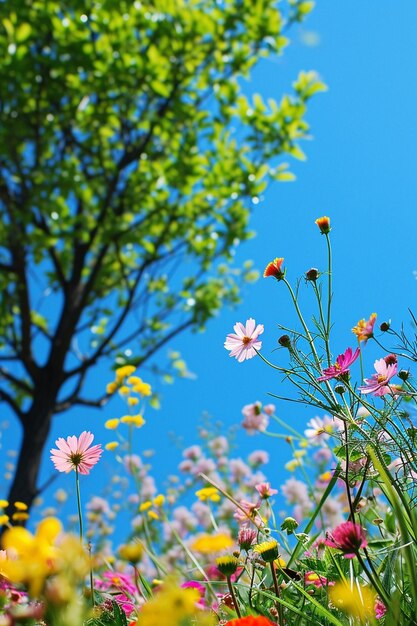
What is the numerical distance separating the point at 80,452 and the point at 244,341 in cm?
35

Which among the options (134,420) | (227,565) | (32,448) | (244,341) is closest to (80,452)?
(227,565)

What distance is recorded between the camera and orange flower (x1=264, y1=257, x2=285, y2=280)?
108 centimetres

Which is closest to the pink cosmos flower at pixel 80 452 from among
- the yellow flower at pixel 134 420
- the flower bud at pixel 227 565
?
the flower bud at pixel 227 565

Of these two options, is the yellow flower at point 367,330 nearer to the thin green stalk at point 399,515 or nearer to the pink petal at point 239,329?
the pink petal at point 239,329

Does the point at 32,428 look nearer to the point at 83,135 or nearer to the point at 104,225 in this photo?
the point at 104,225

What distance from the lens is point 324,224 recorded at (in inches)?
44.7

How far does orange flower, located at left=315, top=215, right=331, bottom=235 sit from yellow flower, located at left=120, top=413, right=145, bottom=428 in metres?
1.05

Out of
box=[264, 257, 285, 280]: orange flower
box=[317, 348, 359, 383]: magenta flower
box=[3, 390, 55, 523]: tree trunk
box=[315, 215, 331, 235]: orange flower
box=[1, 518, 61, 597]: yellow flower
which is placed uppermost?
box=[3, 390, 55, 523]: tree trunk

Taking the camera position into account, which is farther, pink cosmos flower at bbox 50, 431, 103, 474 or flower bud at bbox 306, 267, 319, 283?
flower bud at bbox 306, 267, 319, 283

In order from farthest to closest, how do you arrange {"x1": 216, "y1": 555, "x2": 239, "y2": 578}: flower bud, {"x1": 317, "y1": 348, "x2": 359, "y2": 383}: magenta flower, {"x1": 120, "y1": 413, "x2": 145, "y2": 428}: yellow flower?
{"x1": 120, "y1": 413, "x2": 145, "y2": 428}: yellow flower → {"x1": 317, "y1": 348, "x2": 359, "y2": 383}: magenta flower → {"x1": 216, "y1": 555, "x2": 239, "y2": 578}: flower bud

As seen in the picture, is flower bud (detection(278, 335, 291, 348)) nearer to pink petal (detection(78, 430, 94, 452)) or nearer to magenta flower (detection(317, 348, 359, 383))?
magenta flower (detection(317, 348, 359, 383))

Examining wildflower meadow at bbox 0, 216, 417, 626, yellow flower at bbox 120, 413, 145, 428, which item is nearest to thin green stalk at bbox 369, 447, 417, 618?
wildflower meadow at bbox 0, 216, 417, 626

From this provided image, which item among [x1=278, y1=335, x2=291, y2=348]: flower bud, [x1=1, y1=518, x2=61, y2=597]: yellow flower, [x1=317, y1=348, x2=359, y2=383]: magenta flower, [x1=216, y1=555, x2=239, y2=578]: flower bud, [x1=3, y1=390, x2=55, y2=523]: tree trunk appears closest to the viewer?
[x1=1, y1=518, x2=61, y2=597]: yellow flower

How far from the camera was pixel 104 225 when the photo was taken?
531 cm
